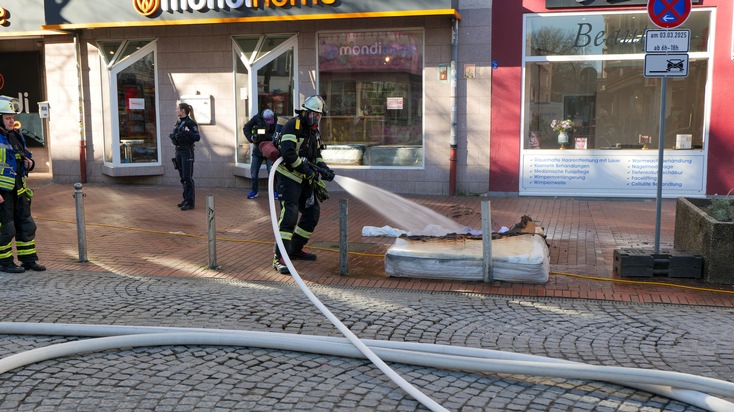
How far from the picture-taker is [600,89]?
46.1 ft

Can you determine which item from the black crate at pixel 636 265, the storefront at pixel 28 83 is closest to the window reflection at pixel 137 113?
the storefront at pixel 28 83

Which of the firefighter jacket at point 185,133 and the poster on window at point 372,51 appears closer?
the firefighter jacket at point 185,133

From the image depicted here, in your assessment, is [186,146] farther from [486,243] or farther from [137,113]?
[486,243]

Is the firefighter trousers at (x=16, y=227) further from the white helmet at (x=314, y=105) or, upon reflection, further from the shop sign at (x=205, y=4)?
the shop sign at (x=205, y=4)

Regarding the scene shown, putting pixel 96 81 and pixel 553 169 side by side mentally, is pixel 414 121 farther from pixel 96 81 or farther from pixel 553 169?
pixel 96 81

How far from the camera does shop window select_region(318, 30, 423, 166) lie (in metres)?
14.6

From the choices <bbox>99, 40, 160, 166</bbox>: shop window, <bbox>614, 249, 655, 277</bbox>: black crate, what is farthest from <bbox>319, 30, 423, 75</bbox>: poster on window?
<bbox>614, 249, 655, 277</bbox>: black crate

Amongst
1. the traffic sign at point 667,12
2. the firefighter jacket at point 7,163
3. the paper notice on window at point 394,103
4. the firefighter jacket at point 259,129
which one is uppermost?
the traffic sign at point 667,12

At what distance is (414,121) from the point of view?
14695 mm

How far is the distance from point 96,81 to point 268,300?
451 inches

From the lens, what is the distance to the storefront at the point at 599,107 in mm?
13383

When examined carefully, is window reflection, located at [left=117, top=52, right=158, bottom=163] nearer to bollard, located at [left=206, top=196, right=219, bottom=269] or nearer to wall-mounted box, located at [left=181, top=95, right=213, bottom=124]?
wall-mounted box, located at [left=181, top=95, right=213, bottom=124]

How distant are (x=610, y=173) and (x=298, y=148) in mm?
7961

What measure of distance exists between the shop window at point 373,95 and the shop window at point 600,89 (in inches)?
88.9
